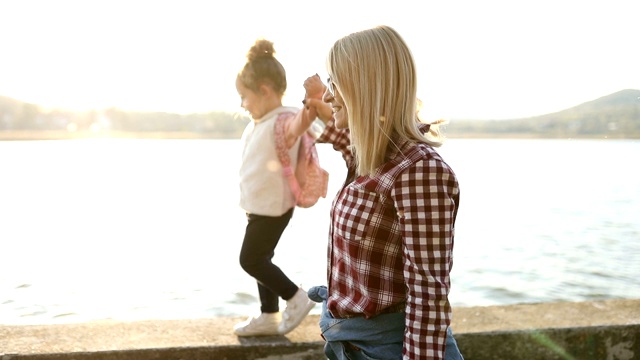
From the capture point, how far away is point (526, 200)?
20.2 metres

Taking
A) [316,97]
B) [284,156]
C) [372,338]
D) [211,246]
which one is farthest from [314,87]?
[211,246]

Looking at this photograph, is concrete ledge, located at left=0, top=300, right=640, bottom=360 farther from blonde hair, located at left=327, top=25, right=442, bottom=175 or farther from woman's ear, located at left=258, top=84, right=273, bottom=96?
blonde hair, located at left=327, top=25, right=442, bottom=175

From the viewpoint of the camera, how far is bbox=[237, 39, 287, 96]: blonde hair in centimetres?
335

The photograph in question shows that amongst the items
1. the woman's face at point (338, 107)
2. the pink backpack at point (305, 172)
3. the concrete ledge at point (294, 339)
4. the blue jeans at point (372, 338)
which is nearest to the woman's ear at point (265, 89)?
the pink backpack at point (305, 172)

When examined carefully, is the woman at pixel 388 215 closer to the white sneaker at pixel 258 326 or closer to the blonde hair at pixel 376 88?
the blonde hair at pixel 376 88

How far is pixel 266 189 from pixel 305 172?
218 mm

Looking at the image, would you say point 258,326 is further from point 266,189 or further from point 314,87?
point 314,87

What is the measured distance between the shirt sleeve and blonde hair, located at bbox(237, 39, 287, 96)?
1938 mm

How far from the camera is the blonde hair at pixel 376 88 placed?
158 centimetres

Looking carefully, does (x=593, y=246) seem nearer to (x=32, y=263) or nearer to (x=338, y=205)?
(x=32, y=263)

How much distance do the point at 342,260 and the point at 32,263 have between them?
28.3 feet

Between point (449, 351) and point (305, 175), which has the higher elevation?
point (305, 175)

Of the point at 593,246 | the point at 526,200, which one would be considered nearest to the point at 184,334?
the point at 593,246

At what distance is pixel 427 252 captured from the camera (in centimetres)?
151
